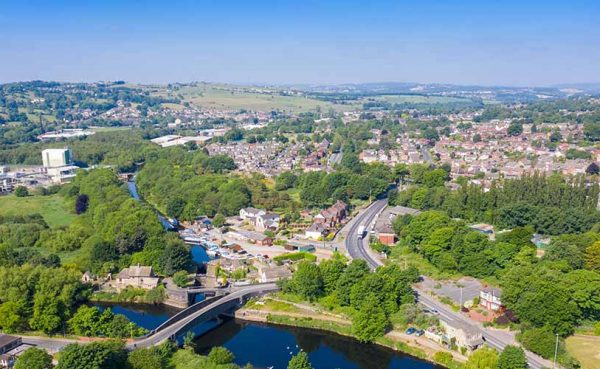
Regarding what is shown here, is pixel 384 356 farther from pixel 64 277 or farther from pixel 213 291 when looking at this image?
pixel 64 277

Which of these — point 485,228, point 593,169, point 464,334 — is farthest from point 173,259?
point 593,169

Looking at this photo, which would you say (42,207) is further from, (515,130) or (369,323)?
(515,130)

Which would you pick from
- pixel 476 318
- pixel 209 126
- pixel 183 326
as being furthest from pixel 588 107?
pixel 183 326

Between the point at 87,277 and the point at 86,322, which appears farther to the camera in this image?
the point at 87,277

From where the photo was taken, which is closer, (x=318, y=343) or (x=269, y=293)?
(x=318, y=343)

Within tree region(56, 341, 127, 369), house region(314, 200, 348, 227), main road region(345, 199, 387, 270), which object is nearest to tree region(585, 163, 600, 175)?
main road region(345, 199, 387, 270)

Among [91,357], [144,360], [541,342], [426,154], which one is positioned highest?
[91,357]

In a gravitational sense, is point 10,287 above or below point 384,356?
above
